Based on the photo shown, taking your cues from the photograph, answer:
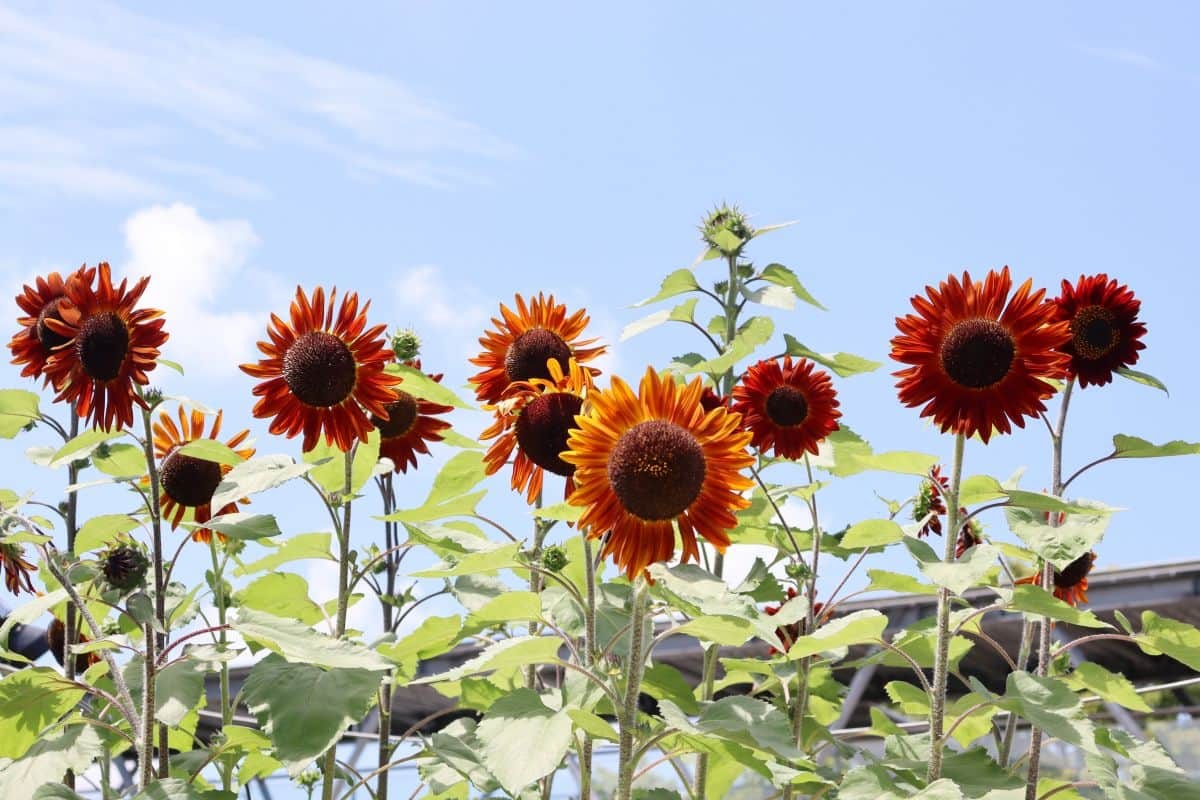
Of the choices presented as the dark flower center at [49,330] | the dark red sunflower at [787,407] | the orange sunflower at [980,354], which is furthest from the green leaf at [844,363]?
the dark flower center at [49,330]

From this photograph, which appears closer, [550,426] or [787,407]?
[550,426]

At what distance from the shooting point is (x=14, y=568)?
11.4 feet

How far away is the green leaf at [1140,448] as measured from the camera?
2.90 meters

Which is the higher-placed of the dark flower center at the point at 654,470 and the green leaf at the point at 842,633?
the dark flower center at the point at 654,470

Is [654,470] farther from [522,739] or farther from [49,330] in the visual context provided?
[49,330]

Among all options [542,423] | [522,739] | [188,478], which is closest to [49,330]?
[188,478]

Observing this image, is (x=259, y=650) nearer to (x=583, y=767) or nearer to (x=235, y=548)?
(x=235, y=548)

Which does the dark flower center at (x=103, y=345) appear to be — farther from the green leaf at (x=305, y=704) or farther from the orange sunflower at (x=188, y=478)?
the green leaf at (x=305, y=704)

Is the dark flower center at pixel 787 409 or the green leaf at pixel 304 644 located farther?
the dark flower center at pixel 787 409

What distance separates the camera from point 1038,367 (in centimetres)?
260

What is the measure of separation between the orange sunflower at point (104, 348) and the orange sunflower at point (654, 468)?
94cm

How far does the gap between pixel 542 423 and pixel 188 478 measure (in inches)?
39.5

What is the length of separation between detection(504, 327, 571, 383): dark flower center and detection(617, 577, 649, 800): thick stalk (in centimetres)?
63

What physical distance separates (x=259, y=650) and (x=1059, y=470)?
5.99 feet
